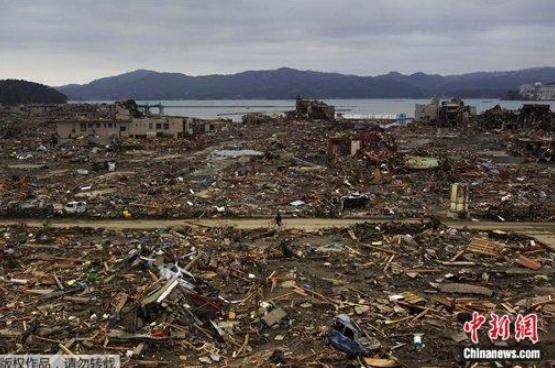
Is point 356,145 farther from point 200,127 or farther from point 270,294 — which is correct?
point 200,127

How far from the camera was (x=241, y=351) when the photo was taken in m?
8.91

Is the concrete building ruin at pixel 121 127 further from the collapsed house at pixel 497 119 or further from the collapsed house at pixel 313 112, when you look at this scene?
the collapsed house at pixel 497 119

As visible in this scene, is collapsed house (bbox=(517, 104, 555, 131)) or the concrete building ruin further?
collapsed house (bbox=(517, 104, 555, 131))

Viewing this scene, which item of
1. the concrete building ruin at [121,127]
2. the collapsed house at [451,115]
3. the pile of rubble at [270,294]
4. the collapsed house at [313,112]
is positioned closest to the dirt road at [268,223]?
the pile of rubble at [270,294]

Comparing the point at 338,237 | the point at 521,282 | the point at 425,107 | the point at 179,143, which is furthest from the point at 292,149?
the point at 425,107

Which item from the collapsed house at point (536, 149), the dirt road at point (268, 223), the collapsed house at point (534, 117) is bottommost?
the dirt road at point (268, 223)

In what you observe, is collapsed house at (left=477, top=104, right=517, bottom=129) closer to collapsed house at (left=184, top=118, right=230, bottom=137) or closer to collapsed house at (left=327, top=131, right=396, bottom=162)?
collapsed house at (left=327, top=131, right=396, bottom=162)

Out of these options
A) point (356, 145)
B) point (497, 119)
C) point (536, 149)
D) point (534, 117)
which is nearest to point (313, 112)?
point (497, 119)

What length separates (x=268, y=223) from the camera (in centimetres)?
1798

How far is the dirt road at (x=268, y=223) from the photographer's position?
17422mm

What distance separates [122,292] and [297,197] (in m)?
11.3

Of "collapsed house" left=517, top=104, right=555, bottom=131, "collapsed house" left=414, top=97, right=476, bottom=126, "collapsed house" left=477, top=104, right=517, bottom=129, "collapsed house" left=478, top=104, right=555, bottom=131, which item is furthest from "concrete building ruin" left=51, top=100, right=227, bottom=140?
"collapsed house" left=517, top=104, right=555, bottom=131

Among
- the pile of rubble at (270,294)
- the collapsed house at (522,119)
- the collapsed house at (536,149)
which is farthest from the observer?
the collapsed house at (522,119)

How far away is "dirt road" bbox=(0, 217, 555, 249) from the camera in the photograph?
1742 cm
